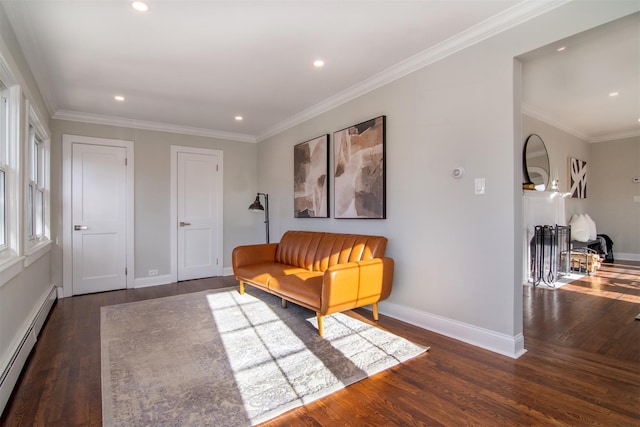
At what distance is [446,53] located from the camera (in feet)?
8.60

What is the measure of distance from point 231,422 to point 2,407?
1275mm

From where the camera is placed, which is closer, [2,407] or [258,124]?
[2,407]

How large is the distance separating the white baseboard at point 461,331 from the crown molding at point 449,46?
223 cm

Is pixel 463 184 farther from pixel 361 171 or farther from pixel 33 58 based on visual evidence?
pixel 33 58

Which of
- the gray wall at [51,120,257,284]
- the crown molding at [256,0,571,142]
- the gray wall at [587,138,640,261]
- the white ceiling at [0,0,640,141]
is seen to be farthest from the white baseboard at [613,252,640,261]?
the gray wall at [51,120,257,284]

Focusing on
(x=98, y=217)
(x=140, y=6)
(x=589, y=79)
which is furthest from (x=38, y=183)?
(x=589, y=79)

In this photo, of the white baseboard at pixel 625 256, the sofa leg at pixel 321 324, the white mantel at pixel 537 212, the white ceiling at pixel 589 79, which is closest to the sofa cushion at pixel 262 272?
the sofa leg at pixel 321 324

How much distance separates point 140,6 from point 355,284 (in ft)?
8.35

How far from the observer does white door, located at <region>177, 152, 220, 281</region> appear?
A: 16.3ft

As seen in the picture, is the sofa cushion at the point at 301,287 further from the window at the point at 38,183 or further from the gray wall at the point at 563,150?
the gray wall at the point at 563,150

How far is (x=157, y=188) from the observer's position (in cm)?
476

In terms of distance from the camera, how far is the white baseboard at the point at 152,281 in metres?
4.59

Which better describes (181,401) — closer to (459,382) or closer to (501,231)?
(459,382)

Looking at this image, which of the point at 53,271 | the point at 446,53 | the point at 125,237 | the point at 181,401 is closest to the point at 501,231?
the point at 446,53
